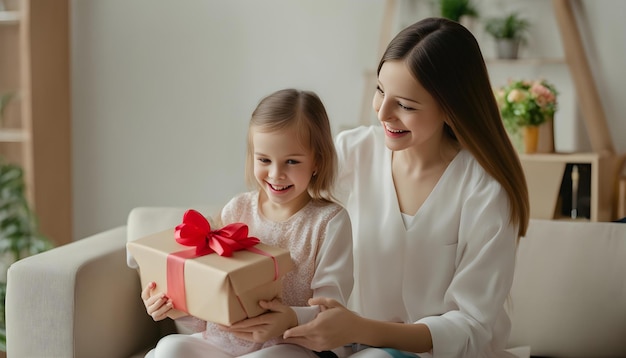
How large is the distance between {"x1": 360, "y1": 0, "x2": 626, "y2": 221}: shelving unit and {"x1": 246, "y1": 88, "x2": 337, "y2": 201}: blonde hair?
133cm

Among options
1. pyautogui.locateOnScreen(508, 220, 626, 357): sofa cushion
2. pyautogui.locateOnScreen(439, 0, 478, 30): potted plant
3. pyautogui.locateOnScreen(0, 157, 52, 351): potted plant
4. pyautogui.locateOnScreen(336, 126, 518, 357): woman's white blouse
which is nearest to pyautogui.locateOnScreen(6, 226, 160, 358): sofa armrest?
pyautogui.locateOnScreen(336, 126, 518, 357): woman's white blouse

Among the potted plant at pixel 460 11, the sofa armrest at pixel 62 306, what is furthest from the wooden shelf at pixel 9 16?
the potted plant at pixel 460 11

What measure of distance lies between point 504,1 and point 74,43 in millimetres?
2157

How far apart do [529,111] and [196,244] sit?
1734 millimetres

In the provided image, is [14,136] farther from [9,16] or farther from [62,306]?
[62,306]

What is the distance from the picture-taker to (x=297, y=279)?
1.58m

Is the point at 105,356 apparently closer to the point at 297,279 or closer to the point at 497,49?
the point at 297,279

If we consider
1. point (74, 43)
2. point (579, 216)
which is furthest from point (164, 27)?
point (579, 216)

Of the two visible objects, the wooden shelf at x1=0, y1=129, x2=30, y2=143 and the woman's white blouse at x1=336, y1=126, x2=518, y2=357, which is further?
the wooden shelf at x1=0, y1=129, x2=30, y2=143

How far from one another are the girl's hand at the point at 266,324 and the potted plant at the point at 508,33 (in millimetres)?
2021

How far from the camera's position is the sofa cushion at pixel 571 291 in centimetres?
193

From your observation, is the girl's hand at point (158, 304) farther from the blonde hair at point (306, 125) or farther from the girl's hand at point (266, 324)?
the blonde hair at point (306, 125)

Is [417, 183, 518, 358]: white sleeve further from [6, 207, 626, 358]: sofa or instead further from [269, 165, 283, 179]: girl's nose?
[269, 165, 283, 179]: girl's nose

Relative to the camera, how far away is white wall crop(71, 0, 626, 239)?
3420 mm
